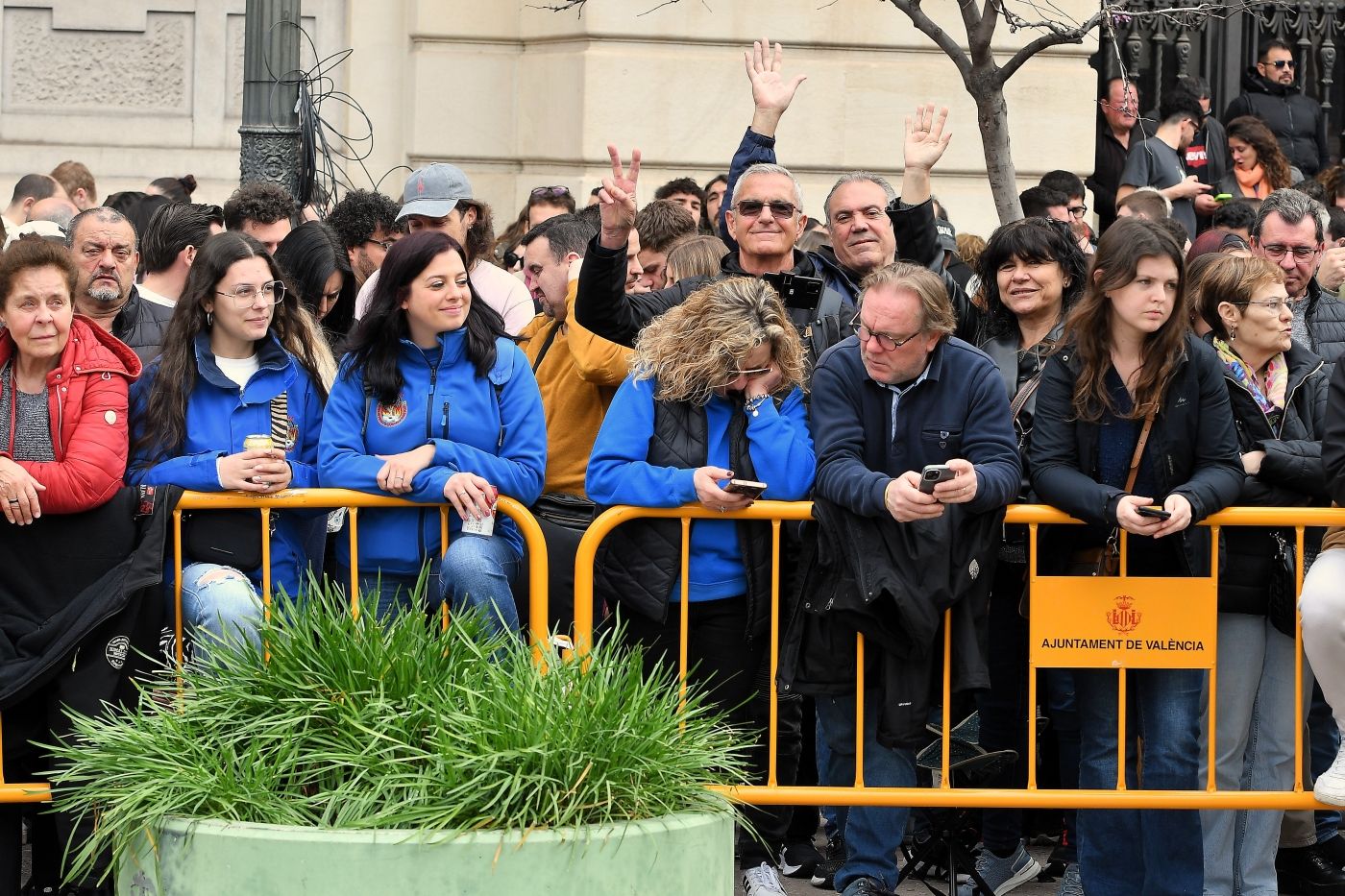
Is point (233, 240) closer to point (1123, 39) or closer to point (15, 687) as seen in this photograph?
point (15, 687)

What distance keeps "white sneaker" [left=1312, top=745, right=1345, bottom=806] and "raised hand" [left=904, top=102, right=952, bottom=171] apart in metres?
2.52

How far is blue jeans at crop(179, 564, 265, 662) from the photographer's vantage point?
5.55 metres

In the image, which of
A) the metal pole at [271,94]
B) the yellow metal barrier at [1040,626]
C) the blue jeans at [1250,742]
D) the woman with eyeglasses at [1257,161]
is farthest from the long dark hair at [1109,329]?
the woman with eyeglasses at [1257,161]

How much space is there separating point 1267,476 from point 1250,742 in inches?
33.5

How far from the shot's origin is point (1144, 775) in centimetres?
586

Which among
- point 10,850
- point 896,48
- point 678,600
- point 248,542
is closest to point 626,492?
point 678,600

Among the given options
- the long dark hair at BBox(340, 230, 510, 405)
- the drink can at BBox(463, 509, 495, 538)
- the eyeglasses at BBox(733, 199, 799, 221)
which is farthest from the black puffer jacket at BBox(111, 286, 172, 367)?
the eyeglasses at BBox(733, 199, 799, 221)

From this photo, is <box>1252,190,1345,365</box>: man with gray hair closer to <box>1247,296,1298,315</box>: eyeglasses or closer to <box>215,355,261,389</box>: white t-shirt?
<box>1247,296,1298,315</box>: eyeglasses

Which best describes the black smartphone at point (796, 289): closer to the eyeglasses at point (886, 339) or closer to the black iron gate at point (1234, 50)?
the eyeglasses at point (886, 339)

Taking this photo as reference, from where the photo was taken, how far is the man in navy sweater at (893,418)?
5719mm

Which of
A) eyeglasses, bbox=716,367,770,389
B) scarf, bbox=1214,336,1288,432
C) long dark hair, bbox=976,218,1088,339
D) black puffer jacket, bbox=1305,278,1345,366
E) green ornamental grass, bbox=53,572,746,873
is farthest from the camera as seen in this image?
black puffer jacket, bbox=1305,278,1345,366

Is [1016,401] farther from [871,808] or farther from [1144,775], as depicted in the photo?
[871,808]

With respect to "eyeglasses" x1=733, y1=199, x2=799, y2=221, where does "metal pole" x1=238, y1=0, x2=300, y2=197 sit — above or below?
above

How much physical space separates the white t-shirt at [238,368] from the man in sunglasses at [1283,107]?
9131 millimetres
